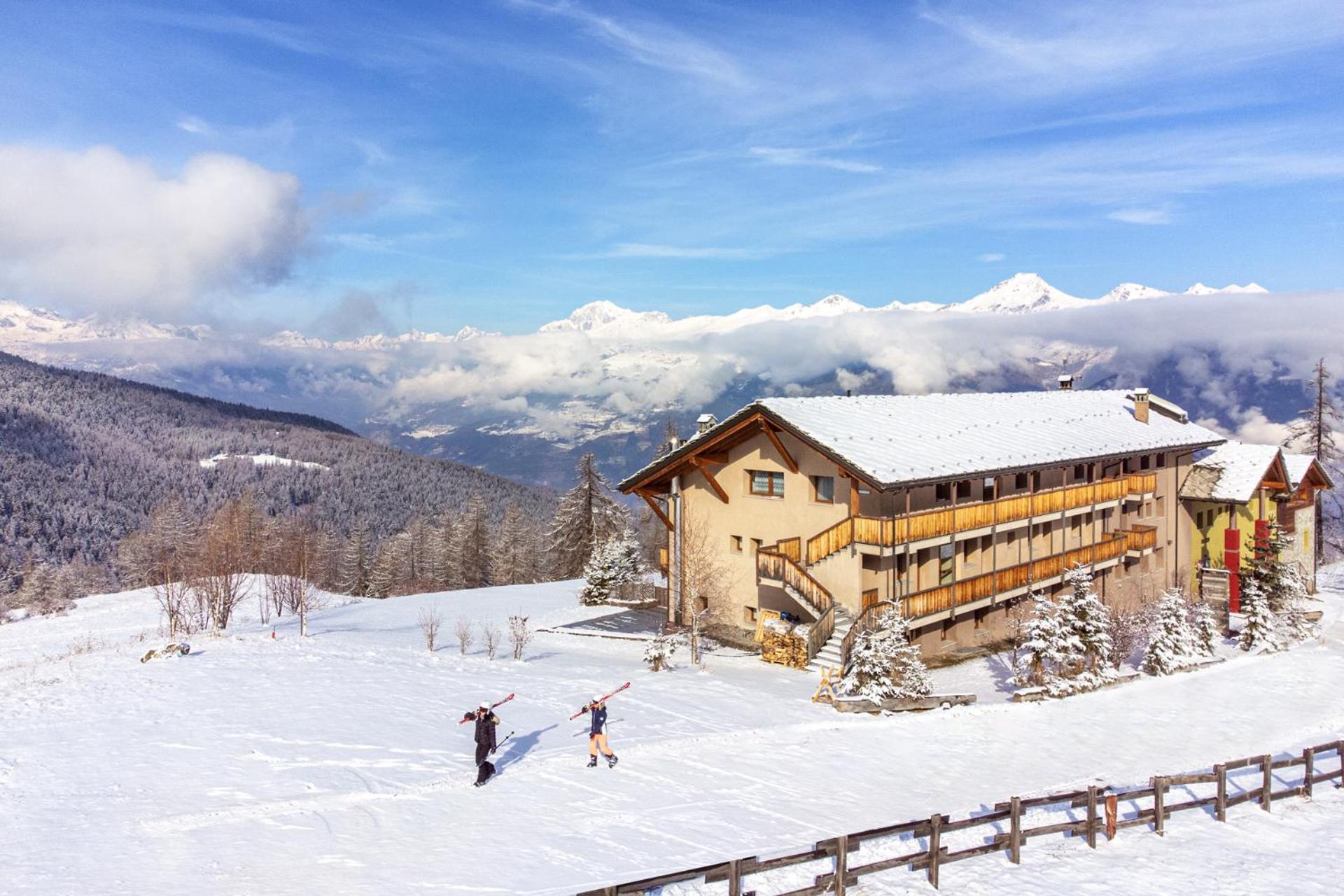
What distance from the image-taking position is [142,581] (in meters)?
78.8

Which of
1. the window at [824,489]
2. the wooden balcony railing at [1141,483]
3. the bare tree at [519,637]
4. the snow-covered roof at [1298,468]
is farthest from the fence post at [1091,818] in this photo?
the snow-covered roof at [1298,468]

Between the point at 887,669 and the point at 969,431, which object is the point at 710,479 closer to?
the point at 969,431

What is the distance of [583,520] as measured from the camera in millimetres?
63844

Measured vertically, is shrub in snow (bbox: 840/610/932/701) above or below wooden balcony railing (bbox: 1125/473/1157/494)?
below

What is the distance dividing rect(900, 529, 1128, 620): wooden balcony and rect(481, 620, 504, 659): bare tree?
1411cm

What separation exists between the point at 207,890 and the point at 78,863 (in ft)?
7.40

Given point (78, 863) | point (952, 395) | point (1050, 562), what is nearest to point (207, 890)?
point (78, 863)

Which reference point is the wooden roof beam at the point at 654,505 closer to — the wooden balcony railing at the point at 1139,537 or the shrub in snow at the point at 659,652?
the shrub in snow at the point at 659,652

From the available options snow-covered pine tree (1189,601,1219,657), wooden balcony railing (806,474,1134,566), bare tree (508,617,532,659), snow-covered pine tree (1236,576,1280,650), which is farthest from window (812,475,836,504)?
snow-covered pine tree (1236,576,1280,650)

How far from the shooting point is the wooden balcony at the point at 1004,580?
28500 millimetres

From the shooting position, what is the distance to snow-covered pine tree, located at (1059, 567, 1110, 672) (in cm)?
2511

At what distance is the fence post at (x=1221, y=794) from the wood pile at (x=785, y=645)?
12.6 metres

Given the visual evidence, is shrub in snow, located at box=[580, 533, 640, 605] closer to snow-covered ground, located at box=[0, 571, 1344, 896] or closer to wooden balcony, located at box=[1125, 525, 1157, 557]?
snow-covered ground, located at box=[0, 571, 1344, 896]

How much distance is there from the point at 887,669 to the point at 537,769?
10.9 metres
